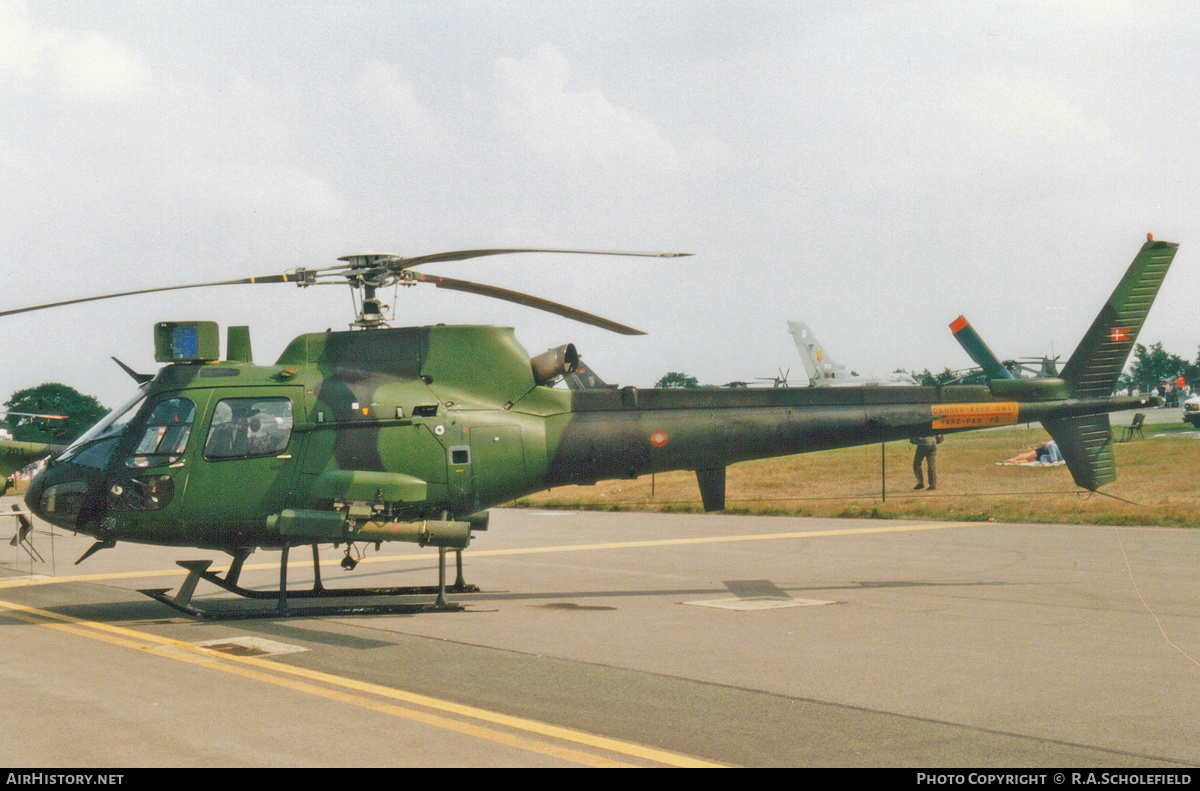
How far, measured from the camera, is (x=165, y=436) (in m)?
11.0

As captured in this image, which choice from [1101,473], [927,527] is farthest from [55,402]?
[1101,473]

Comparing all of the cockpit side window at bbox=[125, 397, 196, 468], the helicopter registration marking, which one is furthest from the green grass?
the cockpit side window at bbox=[125, 397, 196, 468]

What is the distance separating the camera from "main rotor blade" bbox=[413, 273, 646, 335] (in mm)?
11156

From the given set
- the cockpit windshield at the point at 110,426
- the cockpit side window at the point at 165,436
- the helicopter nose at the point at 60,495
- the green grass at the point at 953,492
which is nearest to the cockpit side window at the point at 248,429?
the cockpit side window at the point at 165,436

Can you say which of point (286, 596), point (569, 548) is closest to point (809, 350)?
point (569, 548)

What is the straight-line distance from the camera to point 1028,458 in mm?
33812

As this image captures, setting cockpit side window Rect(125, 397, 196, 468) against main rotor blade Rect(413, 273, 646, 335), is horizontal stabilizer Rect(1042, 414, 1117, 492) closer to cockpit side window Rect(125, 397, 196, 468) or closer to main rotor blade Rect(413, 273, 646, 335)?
main rotor blade Rect(413, 273, 646, 335)

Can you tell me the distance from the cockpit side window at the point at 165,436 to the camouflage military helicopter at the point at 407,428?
15 millimetres

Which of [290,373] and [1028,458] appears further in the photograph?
[1028,458]

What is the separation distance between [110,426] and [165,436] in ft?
2.21

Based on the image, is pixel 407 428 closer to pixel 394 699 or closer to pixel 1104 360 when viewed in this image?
pixel 394 699

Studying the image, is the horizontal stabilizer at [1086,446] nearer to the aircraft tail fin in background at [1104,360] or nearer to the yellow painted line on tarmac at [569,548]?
the aircraft tail fin in background at [1104,360]

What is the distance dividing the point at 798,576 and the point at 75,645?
332 inches

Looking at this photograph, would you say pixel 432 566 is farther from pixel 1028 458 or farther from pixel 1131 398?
pixel 1028 458
